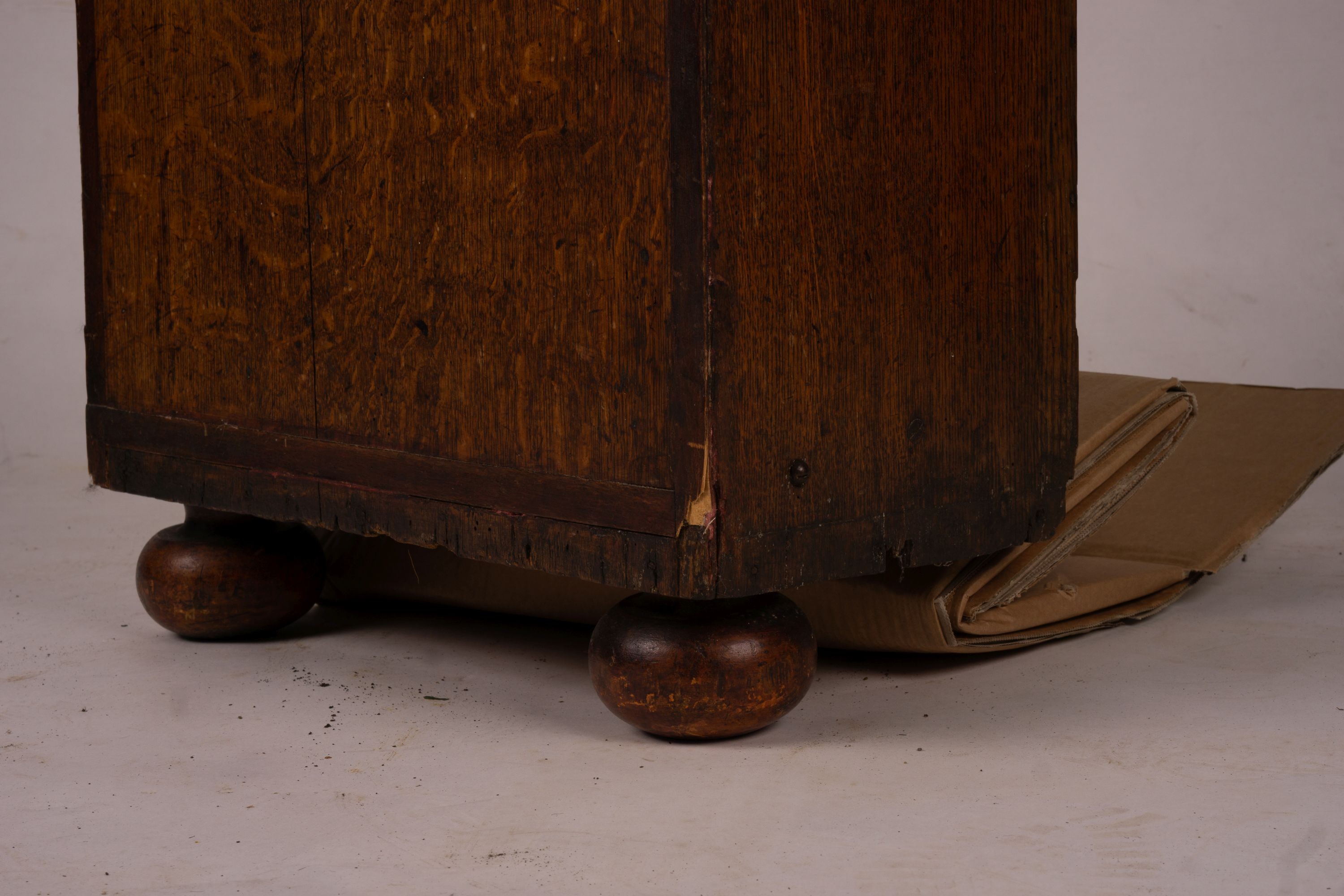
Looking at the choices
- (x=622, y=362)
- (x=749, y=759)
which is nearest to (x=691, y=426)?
(x=622, y=362)

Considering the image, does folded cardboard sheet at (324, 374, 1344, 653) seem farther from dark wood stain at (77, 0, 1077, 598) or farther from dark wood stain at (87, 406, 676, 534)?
dark wood stain at (87, 406, 676, 534)

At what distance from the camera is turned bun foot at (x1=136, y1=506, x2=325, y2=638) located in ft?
6.82

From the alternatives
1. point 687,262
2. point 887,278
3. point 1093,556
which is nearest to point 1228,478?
point 1093,556

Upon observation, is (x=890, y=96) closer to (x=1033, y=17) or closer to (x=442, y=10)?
(x=1033, y=17)

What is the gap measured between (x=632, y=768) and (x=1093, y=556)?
0.91 m

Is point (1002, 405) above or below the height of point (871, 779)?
above

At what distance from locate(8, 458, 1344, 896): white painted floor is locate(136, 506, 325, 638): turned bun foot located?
47 mm

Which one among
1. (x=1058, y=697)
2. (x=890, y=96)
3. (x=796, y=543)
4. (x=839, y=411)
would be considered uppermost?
(x=890, y=96)

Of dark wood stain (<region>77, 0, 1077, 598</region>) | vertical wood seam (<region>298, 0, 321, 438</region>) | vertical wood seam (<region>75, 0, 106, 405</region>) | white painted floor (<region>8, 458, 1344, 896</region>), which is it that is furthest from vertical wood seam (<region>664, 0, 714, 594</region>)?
vertical wood seam (<region>75, 0, 106, 405</region>)

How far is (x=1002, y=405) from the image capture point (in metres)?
1.81

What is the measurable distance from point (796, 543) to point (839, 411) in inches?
5.3

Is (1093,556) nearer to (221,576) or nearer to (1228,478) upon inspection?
(1228,478)

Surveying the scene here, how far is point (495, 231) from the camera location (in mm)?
1703

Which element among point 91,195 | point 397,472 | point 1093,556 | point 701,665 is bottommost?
point 1093,556
